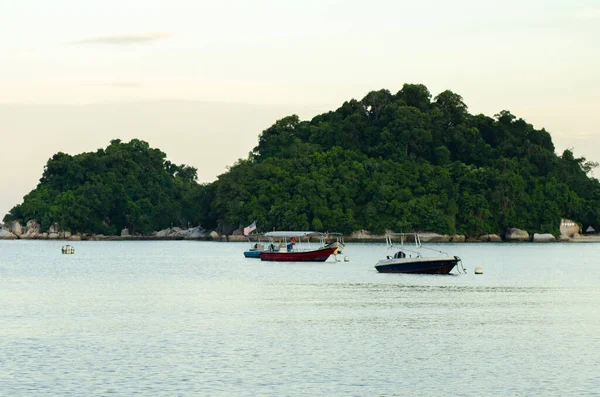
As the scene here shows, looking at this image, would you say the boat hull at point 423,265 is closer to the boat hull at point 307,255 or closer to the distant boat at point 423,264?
the distant boat at point 423,264

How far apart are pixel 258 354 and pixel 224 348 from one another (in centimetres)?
192

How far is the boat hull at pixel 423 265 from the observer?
265 ft

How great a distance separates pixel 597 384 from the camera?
100 ft

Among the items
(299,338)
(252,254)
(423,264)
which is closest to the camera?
(299,338)

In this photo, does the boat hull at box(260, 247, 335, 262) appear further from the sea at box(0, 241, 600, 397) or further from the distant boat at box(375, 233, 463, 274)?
the sea at box(0, 241, 600, 397)

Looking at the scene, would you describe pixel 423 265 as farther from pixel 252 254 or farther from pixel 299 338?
pixel 299 338

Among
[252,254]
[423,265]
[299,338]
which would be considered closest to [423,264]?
[423,265]

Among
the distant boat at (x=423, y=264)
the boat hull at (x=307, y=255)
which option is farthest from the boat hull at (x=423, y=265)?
the boat hull at (x=307, y=255)

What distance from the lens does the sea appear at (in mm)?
30594

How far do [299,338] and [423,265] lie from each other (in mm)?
41671

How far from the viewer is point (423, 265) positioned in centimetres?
8112

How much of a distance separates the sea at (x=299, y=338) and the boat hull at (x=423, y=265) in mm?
3207

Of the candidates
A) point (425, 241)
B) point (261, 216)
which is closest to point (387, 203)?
point (425, 241)

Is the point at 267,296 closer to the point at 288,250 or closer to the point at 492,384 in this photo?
the point at 492,384
